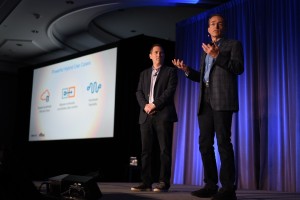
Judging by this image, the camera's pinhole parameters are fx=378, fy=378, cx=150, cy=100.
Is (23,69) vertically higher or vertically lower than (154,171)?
higher

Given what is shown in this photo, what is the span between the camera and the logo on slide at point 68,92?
6.32 meters

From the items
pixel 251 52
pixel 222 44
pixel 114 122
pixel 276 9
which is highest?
pixel 276 9

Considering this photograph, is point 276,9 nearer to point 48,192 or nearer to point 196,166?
point 196,166

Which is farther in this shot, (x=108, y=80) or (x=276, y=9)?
(x=108, y=80)

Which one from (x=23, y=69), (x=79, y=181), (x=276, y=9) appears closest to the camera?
(x=79, y=181)

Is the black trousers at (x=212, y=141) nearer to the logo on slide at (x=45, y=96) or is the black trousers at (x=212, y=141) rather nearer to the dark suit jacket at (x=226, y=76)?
the dark suit jacket at (x=226, y=76)

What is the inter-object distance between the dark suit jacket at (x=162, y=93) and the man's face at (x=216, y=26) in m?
0.81

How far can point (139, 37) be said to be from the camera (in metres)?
6.06

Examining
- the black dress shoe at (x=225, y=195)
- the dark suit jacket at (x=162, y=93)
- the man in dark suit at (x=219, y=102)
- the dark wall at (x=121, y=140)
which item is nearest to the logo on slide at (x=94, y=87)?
the dark wall at (x=121, y=140)

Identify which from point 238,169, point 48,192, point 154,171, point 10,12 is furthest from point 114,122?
point 48,192

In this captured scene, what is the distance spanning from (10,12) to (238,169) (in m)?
4.10

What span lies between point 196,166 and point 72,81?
8.48 feet

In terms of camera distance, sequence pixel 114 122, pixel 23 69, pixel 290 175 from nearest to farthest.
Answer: pixel 290 175 → pixel 114 122 → pixel 23 69

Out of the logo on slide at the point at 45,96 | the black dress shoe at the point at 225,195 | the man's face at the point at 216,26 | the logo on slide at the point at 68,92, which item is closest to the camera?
the black dress shoe at the point at 225,195
